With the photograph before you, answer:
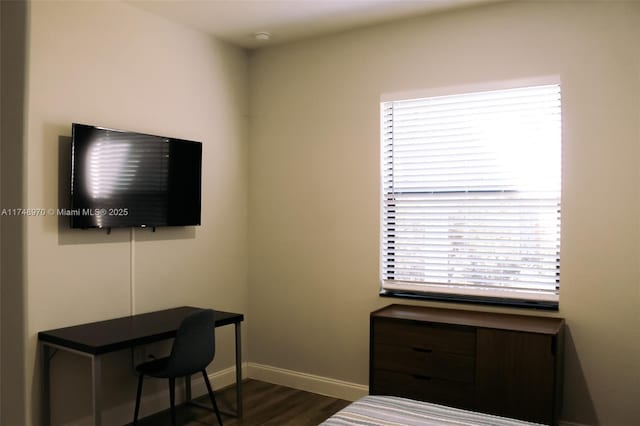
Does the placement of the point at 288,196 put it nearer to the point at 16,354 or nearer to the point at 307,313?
the point at 307,313

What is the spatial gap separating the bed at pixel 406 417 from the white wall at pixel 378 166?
4.54 ft

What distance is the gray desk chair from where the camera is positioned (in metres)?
2.90

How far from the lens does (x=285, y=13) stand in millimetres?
3504

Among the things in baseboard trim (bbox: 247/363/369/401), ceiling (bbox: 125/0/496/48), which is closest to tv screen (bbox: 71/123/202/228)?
ceiling (bbox: 125/0/496/48)

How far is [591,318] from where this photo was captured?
3014mm

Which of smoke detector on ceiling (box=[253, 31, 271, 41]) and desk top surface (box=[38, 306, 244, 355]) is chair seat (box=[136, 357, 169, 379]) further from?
smoke detector on ceiling (box=[253, 31, 271, 41])

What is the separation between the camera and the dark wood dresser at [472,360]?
106 inches

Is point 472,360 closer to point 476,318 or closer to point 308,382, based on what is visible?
point 476,318

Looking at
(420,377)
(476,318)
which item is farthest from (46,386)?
(476,318)

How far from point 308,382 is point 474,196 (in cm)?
199

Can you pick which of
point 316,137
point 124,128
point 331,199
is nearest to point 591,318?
point 331,199

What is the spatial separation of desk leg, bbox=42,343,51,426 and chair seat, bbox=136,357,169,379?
0.49 meters

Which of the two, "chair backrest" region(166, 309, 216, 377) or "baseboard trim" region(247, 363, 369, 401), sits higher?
"chair backrest" region(166, 309, 216, 377)

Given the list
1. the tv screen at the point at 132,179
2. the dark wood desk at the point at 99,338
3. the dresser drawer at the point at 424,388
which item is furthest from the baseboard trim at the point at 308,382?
the tv screen at the point at 132,179
